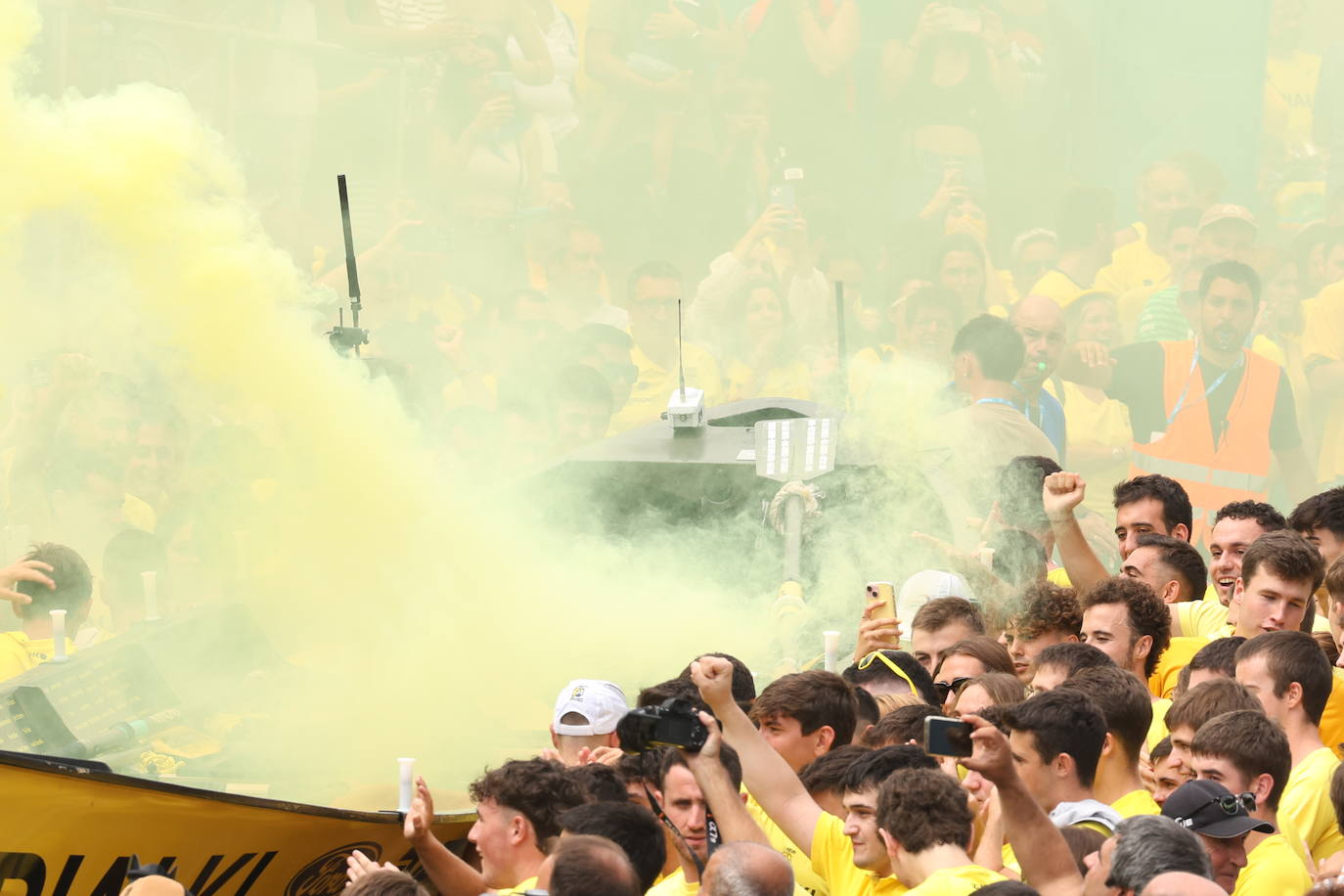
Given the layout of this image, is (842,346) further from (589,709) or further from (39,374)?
(589,709)

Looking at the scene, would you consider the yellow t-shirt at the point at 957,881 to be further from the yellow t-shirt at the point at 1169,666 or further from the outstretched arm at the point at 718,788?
the yellow t-shirt at the point at 1169,666

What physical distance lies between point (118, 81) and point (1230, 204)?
30.4 feet

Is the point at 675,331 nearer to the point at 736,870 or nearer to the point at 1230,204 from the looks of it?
the point at 1230,204

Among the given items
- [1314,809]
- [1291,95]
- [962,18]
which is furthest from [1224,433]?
[1314,809]

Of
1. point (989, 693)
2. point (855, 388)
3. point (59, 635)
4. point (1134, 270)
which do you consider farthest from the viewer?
point (1134, 270)

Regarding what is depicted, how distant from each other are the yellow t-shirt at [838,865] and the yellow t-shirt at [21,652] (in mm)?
4129

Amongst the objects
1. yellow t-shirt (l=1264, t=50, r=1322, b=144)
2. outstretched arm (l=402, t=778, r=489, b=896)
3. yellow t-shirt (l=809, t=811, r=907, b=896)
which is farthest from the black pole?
yellow t-shirt (l=809, t=811, r=907, b=896)

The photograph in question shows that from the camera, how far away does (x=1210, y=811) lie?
138 inches

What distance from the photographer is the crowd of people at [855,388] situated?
3879 mm

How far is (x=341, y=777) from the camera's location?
7195 mm

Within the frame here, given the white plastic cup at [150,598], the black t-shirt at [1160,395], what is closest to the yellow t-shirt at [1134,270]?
the black t-shirt at [1160,395]

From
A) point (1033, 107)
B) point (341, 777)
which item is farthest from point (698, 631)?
point (1033, 107)

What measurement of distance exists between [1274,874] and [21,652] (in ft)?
17.6

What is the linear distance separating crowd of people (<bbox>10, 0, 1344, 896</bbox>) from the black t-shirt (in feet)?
0.10
